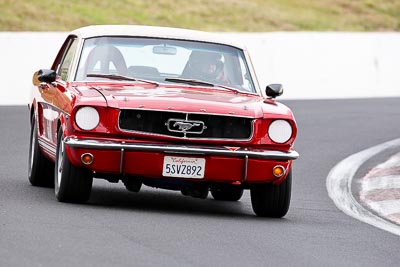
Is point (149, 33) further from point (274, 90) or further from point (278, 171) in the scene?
point (278, 171)

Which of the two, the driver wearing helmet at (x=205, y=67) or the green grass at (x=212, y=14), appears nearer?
the driver wearing helmet at (x=205, y=67)

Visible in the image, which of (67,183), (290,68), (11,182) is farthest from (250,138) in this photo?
(290,68)

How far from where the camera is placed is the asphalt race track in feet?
25.5

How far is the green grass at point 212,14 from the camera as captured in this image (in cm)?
3475

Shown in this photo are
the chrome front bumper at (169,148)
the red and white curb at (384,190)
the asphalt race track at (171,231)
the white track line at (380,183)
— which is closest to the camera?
the asphalt race track at (171,231)

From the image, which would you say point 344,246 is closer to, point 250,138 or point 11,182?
point 250,138

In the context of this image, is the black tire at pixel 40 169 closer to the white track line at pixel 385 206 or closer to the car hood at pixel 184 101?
the car hood at pixel 184 101

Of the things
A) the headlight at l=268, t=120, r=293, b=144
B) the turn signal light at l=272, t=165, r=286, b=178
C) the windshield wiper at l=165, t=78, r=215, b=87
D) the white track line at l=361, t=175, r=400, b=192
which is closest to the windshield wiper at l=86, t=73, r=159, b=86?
the windshield wiper at l=165, t=78, r=215, b=87

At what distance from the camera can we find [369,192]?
512 inches

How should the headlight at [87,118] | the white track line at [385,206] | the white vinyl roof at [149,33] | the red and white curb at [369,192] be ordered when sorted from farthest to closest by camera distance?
the white track line at [385,206], the white vinyl roof at [149,33], the red and white curb at [369,192], the headlight at [87,118]

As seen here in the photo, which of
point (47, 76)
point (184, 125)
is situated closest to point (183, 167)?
point (184, 125)

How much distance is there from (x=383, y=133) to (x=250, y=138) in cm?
1036

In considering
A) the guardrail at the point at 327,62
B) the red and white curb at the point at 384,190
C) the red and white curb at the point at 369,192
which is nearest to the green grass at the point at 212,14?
the guardrail at the point at 327,62

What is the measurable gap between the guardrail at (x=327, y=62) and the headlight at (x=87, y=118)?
16430 millimetres
